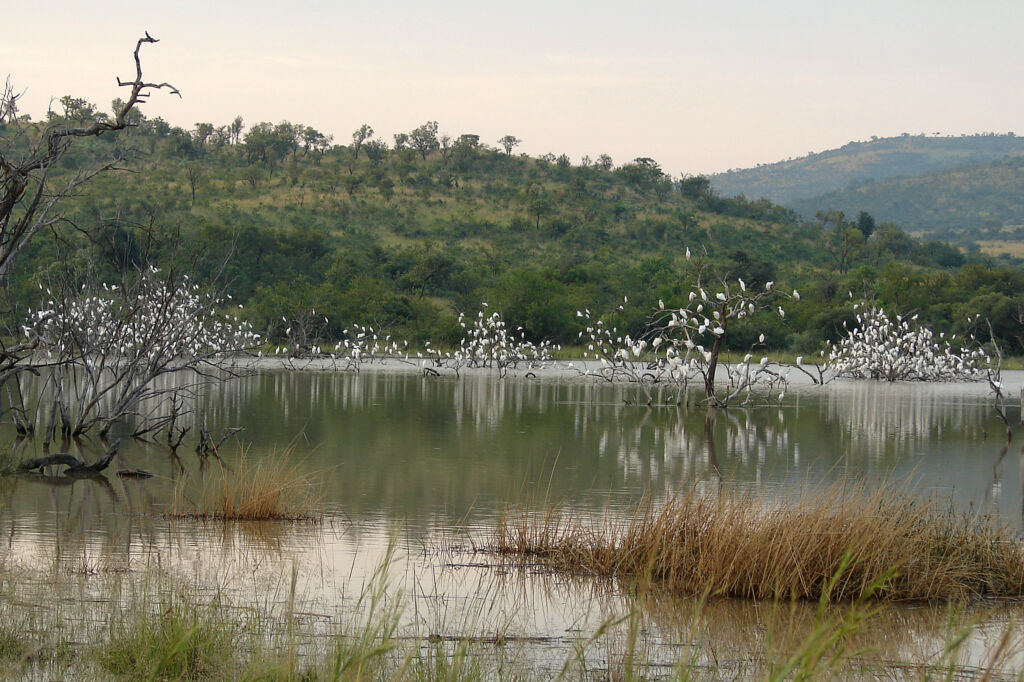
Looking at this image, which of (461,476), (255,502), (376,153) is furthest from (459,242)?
(255,502)

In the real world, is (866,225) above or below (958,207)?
below

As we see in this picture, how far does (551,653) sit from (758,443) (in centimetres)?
1496

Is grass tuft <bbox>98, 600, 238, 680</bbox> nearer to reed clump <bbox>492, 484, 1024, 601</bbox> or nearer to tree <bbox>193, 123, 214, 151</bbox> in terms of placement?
reed clump <bbox>492, 484, 1024, 601</bbox>

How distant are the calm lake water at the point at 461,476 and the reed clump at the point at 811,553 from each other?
1.25 feet

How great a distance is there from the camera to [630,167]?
333 feet

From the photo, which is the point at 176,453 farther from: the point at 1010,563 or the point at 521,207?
the point at 521,207

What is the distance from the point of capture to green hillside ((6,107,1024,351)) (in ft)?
178

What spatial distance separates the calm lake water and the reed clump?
38cm

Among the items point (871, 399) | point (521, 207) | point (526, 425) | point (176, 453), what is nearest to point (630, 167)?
point (521, 207)

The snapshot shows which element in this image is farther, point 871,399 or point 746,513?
point 871,399

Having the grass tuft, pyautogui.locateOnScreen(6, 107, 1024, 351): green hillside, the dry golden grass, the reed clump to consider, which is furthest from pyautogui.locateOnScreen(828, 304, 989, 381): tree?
the grass tuft

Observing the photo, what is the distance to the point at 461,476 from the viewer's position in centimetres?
1595

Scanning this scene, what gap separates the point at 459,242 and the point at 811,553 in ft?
224

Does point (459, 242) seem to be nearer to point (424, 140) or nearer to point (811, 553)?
point (424, 140)
